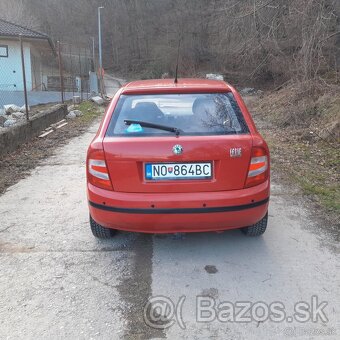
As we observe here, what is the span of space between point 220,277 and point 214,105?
1.56m

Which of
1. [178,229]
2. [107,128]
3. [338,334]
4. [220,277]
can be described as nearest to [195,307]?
[220,277]

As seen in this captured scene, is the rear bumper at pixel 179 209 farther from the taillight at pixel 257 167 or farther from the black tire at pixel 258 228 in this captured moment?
the black tire at pixel 258 228

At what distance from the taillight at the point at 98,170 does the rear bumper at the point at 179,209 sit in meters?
0.06

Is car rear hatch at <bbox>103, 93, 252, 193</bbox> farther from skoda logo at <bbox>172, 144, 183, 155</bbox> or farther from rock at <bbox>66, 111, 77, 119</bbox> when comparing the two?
rock at <bbox>66, 111, 77, 119</bbox>

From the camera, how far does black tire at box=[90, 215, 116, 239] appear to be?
12.9 feet

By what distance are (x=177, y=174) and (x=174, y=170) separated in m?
0.04

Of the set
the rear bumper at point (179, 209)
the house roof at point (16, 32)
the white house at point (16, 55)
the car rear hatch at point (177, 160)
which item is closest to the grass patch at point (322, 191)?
the rear bumper at point (179, 209)

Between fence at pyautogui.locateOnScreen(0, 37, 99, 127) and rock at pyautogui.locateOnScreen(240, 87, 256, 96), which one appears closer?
fence at pyautogui.locateOnScreen(0, 37, 99, 127)

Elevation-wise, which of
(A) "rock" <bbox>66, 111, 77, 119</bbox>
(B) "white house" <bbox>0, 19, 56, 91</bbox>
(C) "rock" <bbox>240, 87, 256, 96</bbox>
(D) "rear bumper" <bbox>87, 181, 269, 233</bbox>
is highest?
(B) "white house" <bbox>0, 19, 56, 91</bbox>

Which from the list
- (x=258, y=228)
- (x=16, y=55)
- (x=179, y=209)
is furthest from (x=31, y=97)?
(x=179, y=209)

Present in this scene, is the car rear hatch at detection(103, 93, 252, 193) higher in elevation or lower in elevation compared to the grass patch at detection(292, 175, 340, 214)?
higher

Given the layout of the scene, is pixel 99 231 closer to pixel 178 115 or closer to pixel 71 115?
pixel 178 115

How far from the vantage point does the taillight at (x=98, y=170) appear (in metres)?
3.41

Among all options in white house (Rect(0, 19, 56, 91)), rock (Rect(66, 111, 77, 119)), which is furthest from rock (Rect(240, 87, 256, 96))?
rock (Rect(66, 111, 77, 119))
